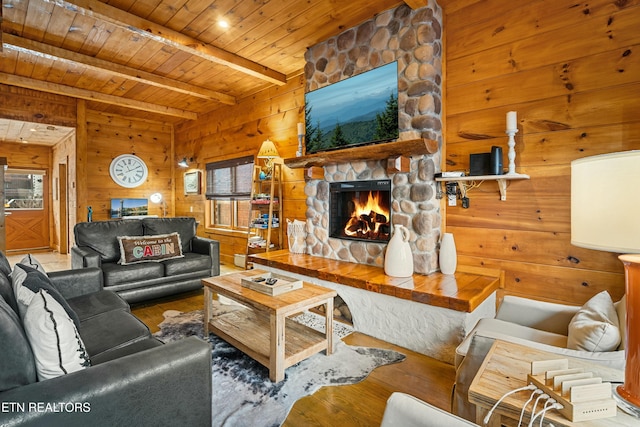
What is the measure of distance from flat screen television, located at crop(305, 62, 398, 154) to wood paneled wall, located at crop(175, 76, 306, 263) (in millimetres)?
767

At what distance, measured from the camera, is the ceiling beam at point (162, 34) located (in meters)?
2.76

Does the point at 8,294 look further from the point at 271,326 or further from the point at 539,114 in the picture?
the point at 539,114

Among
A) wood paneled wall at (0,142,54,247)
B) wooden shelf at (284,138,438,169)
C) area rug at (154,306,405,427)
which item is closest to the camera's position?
area rug at (154,306,405,427)

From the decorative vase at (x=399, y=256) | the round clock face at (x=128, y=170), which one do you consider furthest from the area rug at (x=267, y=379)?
the round clock face at (x=128, y=170)

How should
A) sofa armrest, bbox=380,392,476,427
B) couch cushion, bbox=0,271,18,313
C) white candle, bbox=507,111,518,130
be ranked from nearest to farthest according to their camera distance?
sofa armrest, bbox=380,392,476,427
couch cushion, bbox=0,271,18,313
white candle, bbox=507,111,518,130

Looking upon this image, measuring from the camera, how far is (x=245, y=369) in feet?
7.30

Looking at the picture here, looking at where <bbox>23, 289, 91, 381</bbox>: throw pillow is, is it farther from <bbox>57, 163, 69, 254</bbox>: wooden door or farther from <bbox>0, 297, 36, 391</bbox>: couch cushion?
<bbox>57, 163, 69, 254</bbox>: wooden door

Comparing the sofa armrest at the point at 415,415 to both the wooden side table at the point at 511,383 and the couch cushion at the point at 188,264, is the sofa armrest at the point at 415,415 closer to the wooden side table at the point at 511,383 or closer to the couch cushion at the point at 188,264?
the wooden side table at the point at 511,383

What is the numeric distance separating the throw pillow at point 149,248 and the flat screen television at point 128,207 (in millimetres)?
3069

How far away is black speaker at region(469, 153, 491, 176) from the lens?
2.67 meters

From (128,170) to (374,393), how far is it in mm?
6525

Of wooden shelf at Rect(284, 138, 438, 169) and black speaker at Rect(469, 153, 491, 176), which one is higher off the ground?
wooden shelf at Rect(284, 138, 438, 169)

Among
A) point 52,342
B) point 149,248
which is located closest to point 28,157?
point 149,248

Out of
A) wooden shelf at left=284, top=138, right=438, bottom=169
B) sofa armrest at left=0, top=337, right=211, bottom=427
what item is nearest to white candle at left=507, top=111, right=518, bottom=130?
wooden shelf at left=284, top=138, right=438, bottom=169
